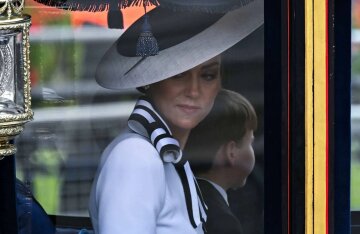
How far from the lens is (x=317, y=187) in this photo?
2639mm

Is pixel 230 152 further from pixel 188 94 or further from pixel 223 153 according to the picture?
pixel 188 94

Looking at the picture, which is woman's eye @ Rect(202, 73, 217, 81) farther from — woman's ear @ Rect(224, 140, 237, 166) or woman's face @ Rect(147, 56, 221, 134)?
woman's ear @ Rect(224, 140, 237, 166)

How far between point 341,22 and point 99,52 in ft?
1.99

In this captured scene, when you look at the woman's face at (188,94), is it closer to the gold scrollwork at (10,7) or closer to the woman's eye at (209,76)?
the woman's eye at (209,76)

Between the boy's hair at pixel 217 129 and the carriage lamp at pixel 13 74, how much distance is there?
452mm

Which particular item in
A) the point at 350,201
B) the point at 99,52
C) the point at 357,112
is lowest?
the point at 350,201

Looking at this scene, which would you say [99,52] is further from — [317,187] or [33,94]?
[317,187]

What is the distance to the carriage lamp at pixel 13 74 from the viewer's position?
234 centimetres

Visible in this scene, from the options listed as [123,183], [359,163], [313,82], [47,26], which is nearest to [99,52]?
[47,26]

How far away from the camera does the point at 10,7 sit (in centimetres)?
235

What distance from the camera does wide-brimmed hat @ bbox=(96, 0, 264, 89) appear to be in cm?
258

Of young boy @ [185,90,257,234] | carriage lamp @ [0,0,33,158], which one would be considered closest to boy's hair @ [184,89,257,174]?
young boy @ [185,90,257,234]

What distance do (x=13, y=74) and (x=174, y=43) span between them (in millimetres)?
431

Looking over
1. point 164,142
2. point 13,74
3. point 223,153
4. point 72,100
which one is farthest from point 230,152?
point 13,74
